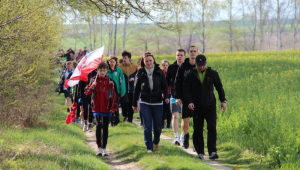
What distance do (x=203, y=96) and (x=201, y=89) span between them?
0.16 meters

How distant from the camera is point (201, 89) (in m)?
9.52

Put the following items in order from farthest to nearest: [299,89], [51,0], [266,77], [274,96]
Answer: [266,77]
[299,89]
[274,96]
[51,0]

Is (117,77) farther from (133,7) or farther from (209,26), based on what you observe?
(209,26)

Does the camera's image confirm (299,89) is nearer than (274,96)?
No

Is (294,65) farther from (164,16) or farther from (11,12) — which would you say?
(11,12)

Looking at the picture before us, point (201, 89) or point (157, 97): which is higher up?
point (201, 89)

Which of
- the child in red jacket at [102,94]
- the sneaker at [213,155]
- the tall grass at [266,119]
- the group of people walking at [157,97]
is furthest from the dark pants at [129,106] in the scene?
the sneaker at [213,155]

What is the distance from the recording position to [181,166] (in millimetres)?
8234

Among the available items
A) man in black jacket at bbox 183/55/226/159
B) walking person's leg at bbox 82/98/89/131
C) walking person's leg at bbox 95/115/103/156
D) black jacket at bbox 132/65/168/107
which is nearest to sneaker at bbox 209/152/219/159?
man in black jacket at bbox 183/55/226/159

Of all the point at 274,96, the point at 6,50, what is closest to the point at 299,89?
the point at 274,96

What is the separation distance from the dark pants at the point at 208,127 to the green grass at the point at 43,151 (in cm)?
217

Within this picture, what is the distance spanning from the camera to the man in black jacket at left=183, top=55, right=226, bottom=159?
9.48 m

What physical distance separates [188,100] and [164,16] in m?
2.94

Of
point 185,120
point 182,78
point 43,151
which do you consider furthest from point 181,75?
point 43,151
